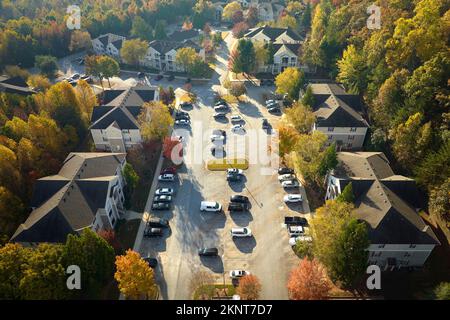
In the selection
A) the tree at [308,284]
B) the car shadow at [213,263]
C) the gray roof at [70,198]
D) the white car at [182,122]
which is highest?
the gray roof at [70,198]

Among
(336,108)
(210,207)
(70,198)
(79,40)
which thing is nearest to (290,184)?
(210,207)

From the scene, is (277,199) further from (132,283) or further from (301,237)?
(132,283)

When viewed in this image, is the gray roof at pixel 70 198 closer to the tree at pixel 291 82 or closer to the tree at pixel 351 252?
the tree at pixel 351 252

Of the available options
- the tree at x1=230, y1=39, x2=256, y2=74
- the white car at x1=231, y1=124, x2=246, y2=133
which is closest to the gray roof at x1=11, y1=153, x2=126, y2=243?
the white car at x1=231, y1=124, x2=246, y2=133

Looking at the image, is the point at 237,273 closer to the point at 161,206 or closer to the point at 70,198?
the point at 161,206

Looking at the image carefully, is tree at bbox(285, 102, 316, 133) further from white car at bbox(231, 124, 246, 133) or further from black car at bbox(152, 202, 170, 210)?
black car at bbox(152, 202, 170, 210)

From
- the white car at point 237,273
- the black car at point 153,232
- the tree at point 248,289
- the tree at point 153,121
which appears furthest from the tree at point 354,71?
the black car at point 153,232
